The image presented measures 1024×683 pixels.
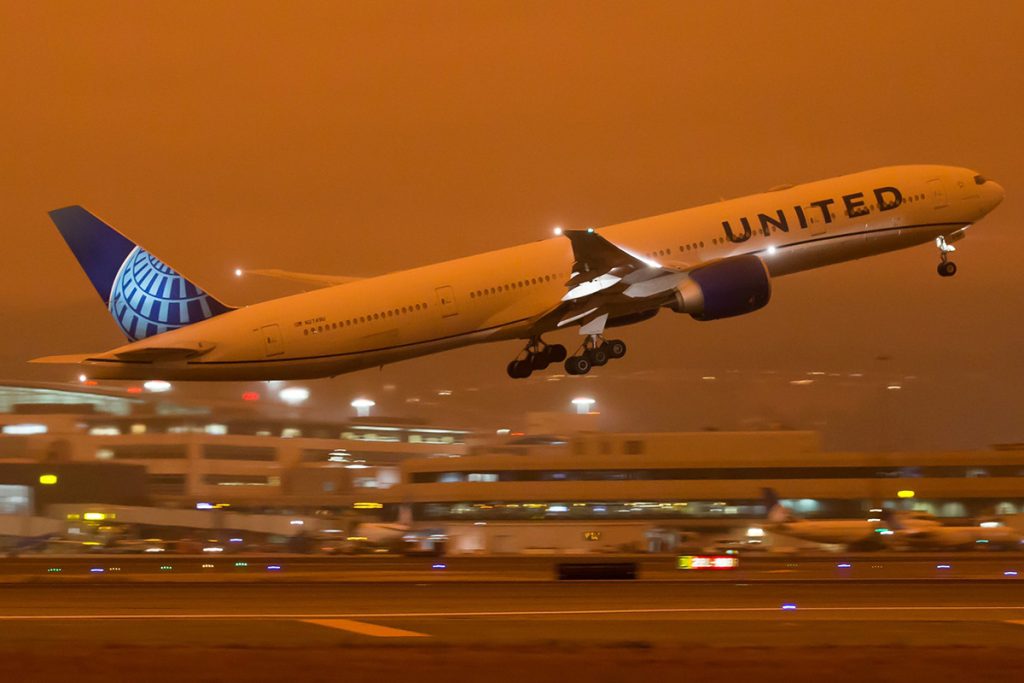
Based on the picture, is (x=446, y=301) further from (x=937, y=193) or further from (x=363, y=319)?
(x=937, y=193)

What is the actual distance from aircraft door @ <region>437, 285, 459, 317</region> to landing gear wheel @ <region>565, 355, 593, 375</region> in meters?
6.31

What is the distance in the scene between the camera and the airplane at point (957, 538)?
6606 centimetres

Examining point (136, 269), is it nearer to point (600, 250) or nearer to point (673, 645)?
point (600, 250)

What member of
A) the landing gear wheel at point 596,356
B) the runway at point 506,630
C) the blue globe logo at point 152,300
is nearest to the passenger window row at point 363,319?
the blue globe logo at point 152,300

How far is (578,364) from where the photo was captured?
51.9 meters

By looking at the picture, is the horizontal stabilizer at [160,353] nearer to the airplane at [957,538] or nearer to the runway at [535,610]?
the runway at [535,610]

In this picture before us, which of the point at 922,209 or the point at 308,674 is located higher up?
the point at 922,209

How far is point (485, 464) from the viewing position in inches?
3440

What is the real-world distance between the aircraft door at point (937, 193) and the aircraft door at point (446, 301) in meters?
22.1

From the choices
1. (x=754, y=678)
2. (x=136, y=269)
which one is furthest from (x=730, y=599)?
(x=136, y=269)

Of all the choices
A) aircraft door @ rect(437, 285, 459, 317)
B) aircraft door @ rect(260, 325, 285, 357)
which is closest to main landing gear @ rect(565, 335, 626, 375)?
aircraft door @ rect(437, 285, 459, 317)

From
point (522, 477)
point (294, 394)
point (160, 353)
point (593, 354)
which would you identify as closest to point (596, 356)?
point (593, 354)

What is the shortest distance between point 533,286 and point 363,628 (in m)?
23.2

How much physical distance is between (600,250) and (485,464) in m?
39.3
